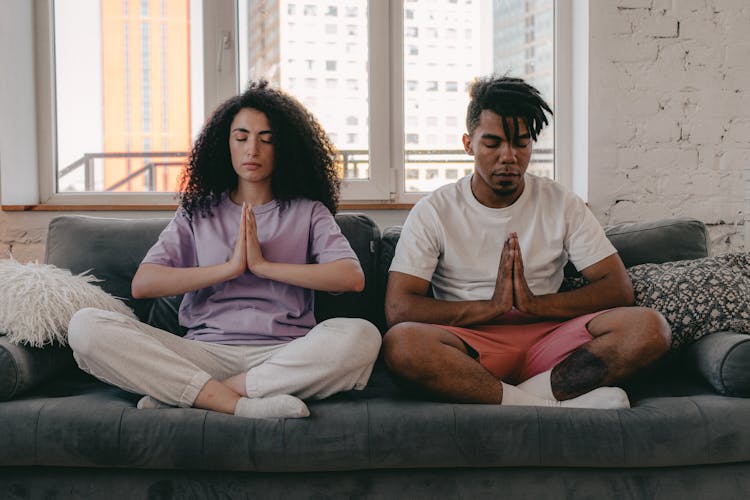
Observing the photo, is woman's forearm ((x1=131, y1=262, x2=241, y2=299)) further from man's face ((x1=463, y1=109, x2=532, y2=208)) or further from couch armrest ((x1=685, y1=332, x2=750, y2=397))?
couch armrest ((x1=685, y1=332, x2=750, y2=397))

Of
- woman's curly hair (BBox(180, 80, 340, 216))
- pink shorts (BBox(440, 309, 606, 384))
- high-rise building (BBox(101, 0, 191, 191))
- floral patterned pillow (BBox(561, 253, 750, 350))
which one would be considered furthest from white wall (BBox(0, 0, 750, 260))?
pink shorts (BBox(440, 309, 606, 384))

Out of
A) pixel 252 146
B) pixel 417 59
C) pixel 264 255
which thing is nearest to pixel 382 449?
pixel 264 255

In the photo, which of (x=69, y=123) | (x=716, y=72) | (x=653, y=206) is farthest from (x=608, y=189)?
(x=69, y=123)

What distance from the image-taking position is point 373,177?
2873 mm

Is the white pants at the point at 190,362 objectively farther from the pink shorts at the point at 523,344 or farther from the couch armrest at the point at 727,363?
the couch armrest at the point at 727,363

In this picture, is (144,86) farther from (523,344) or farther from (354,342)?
(523,344)

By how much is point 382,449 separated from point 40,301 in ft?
3.05

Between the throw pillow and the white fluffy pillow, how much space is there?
148 cm

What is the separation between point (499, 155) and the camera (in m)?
1.93

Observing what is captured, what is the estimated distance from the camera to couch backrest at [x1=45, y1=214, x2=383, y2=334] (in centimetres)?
209

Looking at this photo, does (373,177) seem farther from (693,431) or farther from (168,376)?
(693,431)

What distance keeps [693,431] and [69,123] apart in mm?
2553

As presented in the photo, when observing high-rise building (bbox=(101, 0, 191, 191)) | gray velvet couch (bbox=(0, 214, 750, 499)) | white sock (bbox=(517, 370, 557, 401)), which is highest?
high-rise building (bbox=(101, 0, 191, 191))

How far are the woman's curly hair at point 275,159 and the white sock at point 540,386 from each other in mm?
785
